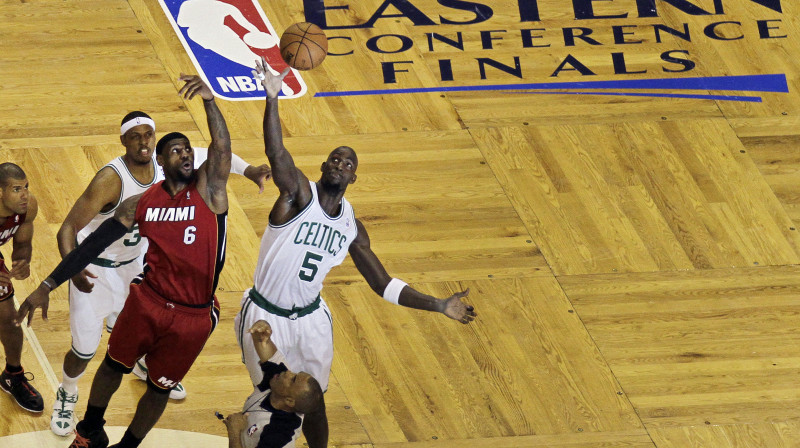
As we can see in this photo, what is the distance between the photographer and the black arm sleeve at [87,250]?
7285mm

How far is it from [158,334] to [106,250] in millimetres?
943

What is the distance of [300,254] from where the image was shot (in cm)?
752

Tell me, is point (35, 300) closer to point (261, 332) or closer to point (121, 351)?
point (121, 351)

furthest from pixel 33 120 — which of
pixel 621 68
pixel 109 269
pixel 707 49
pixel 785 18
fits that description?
pixel 785 18

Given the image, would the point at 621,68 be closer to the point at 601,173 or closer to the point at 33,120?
the point at 601,173

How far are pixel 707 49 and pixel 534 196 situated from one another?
2993mm

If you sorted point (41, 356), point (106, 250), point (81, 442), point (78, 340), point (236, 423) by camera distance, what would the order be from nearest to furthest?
point (236, 423) → point (81, 442) → point (78, 340) → point (106, 250) → point (41, 356)

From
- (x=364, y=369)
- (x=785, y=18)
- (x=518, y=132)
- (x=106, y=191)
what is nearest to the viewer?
(x=106, y=191)

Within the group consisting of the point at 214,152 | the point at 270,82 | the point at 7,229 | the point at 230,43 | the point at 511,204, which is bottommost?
the point at 511,204

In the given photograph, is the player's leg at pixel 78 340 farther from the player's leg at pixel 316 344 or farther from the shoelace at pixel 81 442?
the player's leg at pixel 316 344

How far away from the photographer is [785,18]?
43.7 feet

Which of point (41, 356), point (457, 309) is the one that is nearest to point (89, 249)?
point (41, 356)

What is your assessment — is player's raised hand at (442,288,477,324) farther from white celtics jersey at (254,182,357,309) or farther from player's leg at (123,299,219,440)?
player's leg at (123,299,219,440)

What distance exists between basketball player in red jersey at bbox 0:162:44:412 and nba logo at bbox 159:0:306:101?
3.91 m
